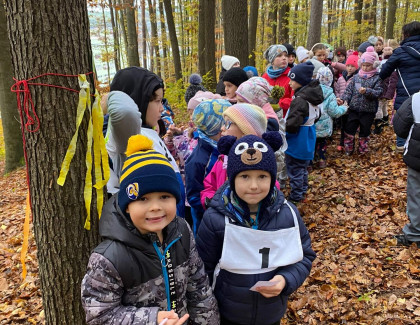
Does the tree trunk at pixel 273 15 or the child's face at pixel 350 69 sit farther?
the tree trunk at pixel 273 15

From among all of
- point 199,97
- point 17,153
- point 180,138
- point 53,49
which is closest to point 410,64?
point 199,97

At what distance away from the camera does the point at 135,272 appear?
1775mm

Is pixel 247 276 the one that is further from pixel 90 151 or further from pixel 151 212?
pixel 90 151

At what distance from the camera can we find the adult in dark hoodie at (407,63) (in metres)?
5.93

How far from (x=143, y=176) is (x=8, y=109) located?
29.0ft

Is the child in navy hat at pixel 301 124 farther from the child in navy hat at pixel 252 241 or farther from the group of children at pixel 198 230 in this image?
the child in navy hat at pixel 252 241

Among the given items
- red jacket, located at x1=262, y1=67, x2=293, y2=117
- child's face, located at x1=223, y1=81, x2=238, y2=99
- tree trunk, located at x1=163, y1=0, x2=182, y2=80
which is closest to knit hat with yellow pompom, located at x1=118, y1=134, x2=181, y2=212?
child's face, located at x1=223, y1=81, x2=238, y2=99

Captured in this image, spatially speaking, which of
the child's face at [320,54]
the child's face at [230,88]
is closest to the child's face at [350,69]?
the child's face at [320,54]

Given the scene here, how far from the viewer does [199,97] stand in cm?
492

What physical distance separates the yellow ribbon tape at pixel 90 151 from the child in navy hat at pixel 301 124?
3.62 meters

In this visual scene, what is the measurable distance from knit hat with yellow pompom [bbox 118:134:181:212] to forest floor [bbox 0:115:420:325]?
2475 mm

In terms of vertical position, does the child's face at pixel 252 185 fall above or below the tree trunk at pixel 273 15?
below

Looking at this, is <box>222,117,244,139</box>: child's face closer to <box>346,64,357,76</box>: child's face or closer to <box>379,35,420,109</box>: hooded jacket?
<box>379,35,420,109</box>: hooded jacket

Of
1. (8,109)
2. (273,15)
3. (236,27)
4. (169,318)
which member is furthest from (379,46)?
(8,109)
